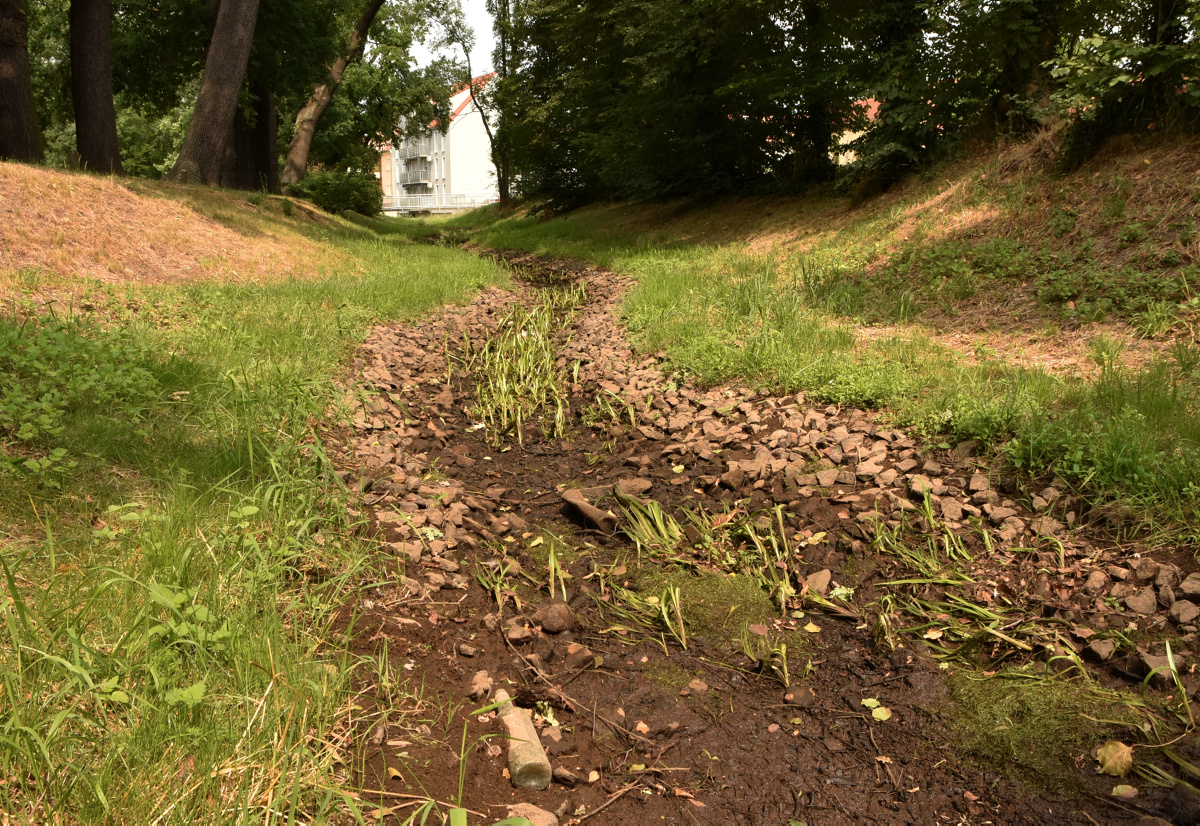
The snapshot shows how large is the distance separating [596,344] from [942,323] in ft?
12.0

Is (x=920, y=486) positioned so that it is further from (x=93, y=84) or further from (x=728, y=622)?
(x=93, y=84)

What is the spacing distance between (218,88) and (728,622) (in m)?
13.9

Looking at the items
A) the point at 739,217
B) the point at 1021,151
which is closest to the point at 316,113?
the point at 739,217

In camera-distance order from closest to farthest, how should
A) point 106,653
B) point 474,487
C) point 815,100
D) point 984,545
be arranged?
point 106,653, point 984,545, point 474,487, point 815,100

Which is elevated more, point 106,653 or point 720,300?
point 720,300

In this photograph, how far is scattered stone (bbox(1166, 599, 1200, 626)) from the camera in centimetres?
331

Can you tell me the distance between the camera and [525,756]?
2.70 meters

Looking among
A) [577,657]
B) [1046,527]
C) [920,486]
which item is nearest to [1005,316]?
[920,486]

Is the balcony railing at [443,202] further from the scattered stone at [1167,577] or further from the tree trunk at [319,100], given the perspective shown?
the scattered stone at [1167,577]

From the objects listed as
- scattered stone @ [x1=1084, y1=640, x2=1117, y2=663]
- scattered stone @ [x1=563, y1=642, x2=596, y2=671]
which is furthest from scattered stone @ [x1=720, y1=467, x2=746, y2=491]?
scattered stone @ [x1=1084, y1=640, x2=1117, y2=663]

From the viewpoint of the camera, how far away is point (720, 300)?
8945mm

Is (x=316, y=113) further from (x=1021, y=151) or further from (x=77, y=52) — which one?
(x=1021, y=151)

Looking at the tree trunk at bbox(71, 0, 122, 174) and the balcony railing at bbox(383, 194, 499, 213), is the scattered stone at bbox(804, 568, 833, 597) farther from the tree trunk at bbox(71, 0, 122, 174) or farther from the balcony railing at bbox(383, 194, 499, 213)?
the balcony railing at bbox(383, 194, 499, 213)

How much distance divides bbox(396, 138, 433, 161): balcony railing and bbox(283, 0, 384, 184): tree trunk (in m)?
55.6
